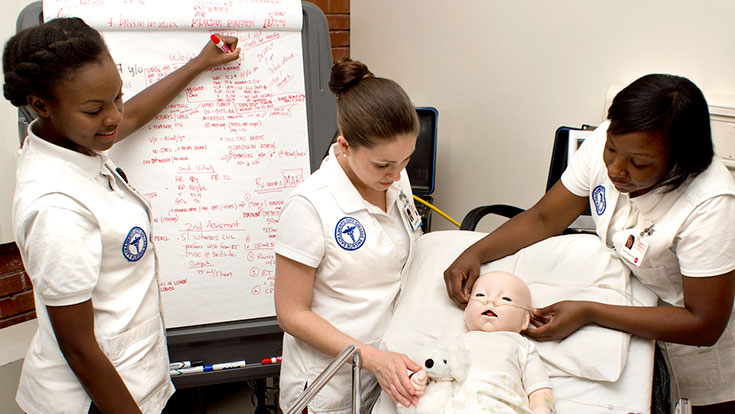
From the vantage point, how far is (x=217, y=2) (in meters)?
1.62

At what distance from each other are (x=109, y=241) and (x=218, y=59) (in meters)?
0.69

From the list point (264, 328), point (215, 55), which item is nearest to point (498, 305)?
point (264, 328)

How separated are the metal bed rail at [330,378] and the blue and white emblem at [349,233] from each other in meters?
0.22

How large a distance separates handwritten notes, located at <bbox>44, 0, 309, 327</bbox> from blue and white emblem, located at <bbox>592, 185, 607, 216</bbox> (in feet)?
2.77

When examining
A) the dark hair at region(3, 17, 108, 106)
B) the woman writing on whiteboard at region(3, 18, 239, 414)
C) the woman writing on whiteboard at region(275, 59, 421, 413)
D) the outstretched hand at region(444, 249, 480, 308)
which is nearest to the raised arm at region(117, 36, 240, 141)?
the woman writing on whiteboard at region(3, 18, 239, 414)

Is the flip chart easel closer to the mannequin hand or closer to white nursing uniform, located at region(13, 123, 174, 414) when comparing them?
white nursing uniform, located at region(13, 123, 174, 414)

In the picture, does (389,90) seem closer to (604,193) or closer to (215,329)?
(604,193)

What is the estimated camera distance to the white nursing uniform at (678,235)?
Result: 1128mm

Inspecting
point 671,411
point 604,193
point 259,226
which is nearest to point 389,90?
point 604,193

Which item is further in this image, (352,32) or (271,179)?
→ (352,32)

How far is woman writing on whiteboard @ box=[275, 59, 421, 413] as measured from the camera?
115cm

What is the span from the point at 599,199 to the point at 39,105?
1.26 meters

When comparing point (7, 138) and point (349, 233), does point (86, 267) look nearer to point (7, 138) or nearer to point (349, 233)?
point (349, 233)

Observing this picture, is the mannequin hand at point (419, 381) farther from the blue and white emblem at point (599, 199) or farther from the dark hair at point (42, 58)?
the dark hair at point (42, 58)
